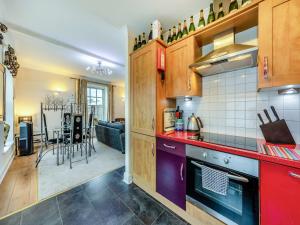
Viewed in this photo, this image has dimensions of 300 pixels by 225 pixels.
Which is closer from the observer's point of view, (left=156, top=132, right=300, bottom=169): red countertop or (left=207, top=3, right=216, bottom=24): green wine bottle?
(left=156, top=132, right=300, bottom=169): red countertop

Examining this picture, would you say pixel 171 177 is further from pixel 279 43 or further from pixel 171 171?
pixel 279 43

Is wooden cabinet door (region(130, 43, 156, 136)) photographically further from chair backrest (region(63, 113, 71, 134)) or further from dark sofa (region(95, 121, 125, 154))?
chair backrest (region(63, 113, 71, 134))

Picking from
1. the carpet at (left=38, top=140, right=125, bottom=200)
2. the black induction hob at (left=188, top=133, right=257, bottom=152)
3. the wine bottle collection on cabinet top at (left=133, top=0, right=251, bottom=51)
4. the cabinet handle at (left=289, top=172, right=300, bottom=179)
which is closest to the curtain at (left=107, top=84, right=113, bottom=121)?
the carpet at (left=38, top=140, right=125, bottom=200)

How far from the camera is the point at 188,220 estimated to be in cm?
139

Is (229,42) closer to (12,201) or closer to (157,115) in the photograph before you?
(157,115)

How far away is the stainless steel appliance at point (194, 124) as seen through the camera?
5.97ft

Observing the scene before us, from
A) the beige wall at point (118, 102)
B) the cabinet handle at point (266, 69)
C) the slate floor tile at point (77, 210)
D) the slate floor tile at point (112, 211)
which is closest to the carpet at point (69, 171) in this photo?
the slate floor tile at point (77, 210)

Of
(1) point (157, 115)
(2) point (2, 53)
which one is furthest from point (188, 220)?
(2) point (2, 53)

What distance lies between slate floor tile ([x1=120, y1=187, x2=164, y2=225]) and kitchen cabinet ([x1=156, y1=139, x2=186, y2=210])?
0.62 ft

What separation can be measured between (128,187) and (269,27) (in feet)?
8.24

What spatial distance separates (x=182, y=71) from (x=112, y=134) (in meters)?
2.96

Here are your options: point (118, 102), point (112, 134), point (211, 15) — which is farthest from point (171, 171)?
point (118, 102)

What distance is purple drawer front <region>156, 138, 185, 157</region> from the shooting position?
1.42 metres

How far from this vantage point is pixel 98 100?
6340mm
